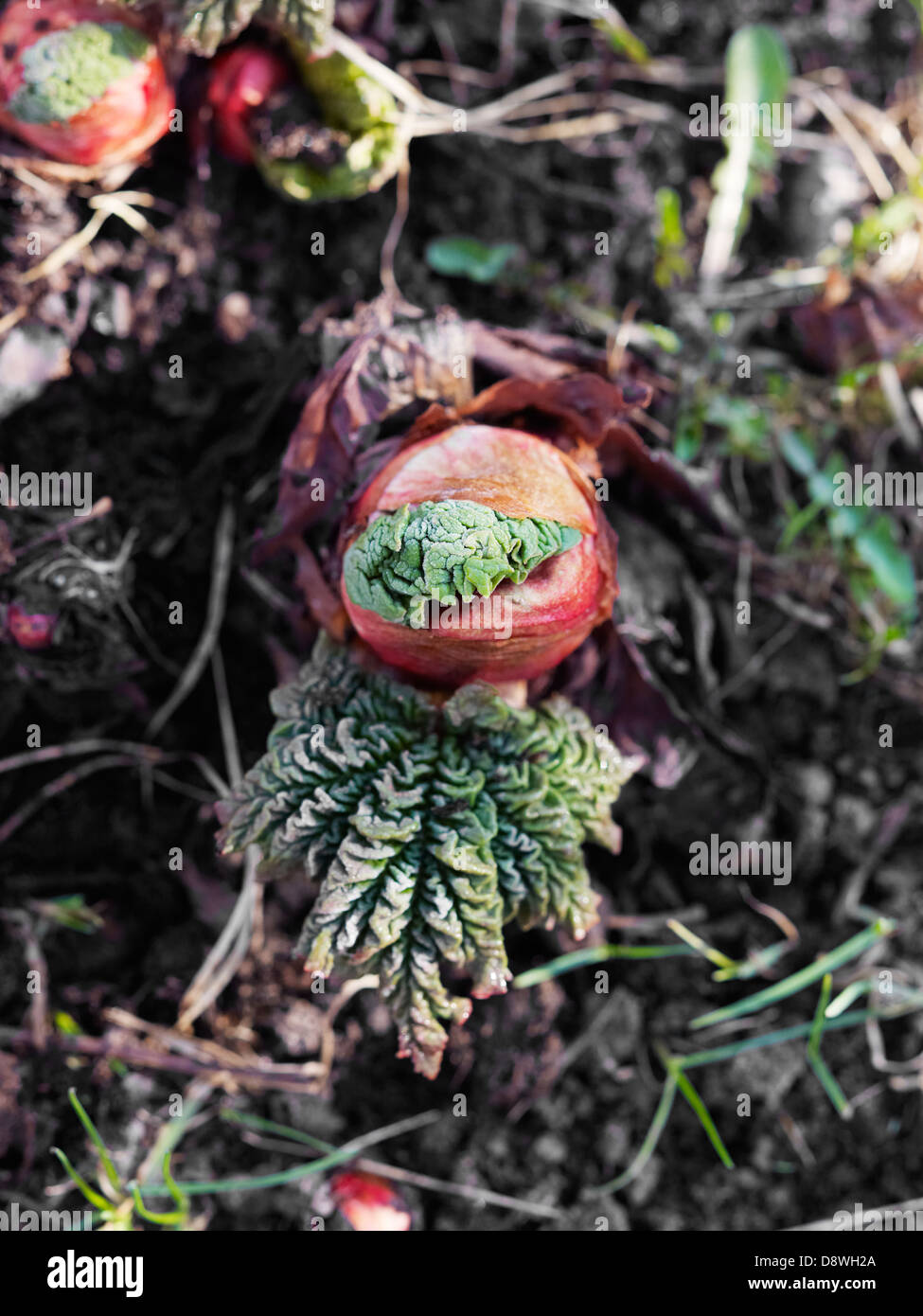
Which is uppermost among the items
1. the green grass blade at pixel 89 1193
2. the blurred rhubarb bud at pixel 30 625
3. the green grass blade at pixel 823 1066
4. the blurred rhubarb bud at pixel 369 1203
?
the blurred rhubarb bud at pixel 30 625

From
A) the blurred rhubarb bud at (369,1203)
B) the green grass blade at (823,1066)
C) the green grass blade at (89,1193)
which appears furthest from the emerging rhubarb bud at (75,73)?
the green grass blade at (823,1066)

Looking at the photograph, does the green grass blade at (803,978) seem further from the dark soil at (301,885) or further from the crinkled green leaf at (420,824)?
the crinkled green leaf at (420,824)

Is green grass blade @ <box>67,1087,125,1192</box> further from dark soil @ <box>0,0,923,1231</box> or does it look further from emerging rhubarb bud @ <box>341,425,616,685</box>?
emerging rhubarb bud @ <box>341,425,616,685</box>

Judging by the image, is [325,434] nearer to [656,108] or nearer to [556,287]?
[556,287]

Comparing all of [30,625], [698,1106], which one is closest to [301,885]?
[30,625]

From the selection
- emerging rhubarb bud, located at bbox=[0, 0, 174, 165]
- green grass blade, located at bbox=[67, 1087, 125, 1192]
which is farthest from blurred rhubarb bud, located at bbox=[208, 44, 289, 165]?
green grass blade, located at bbox=[67, 1087, 125, 1192]

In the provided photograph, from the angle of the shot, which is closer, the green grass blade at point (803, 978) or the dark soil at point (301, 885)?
the dark soil at point (301, 885)

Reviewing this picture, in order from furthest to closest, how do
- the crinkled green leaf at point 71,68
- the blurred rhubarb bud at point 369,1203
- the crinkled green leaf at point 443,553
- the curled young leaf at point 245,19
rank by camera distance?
the blurred rhubarb bud at point 369,1203
the crinkled green leaf at point 71,68
the curled young leaf at point 245,19
the crinkled green leaf at point 443,553

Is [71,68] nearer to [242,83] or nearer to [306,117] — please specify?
[242,83]

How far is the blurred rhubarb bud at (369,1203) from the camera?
8.57 feet

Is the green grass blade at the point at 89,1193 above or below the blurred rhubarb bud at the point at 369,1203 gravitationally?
above

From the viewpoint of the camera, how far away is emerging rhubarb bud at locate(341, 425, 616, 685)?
1.98 m

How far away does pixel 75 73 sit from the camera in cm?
247

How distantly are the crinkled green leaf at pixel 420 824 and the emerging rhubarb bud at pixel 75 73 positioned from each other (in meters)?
1.37
